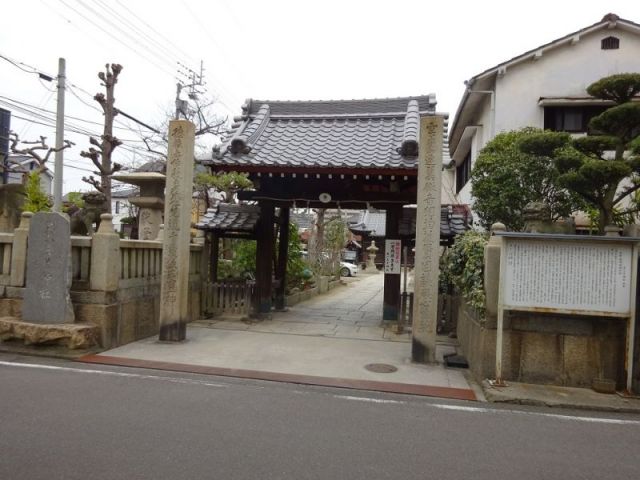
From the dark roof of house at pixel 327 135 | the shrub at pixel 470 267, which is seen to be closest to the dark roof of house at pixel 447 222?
the shrub at pixel 470 267

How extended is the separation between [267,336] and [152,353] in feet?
8.00

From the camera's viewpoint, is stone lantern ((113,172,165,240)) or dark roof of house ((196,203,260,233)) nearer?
dark roof of house ((196,203,260,233))

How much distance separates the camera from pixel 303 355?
7.82 meters

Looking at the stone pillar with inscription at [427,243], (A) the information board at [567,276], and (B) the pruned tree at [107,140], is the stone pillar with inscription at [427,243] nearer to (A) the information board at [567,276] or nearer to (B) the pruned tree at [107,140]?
(A) the information board at [567,276]

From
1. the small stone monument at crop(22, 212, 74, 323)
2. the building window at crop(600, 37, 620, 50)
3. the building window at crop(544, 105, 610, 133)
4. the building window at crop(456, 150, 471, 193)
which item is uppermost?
the building window at crop(600, 37, 620, 50)

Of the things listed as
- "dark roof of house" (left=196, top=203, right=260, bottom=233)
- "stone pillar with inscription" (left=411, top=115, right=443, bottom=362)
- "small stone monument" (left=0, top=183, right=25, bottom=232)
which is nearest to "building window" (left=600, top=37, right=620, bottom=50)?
"stone pillar with inscription" (left=411, top=115, right=443, bottom=362)

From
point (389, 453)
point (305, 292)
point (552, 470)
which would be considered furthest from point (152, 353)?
point (305, 292)

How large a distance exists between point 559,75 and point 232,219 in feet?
41.9

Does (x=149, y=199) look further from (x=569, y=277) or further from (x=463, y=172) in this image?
(x=463, y=172)

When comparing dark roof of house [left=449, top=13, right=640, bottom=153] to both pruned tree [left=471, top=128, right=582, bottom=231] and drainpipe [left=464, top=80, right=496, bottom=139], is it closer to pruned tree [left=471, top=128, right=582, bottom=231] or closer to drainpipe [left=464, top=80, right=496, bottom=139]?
drainpipe [left=464, top=80, right=496, bottom=139]

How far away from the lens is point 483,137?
703 inches

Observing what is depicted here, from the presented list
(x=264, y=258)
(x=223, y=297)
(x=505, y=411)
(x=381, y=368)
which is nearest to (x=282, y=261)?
(x=264, y=258)

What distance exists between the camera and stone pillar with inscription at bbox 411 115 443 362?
7465 millimetres

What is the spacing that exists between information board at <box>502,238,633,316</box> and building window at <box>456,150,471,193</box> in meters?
14.6
